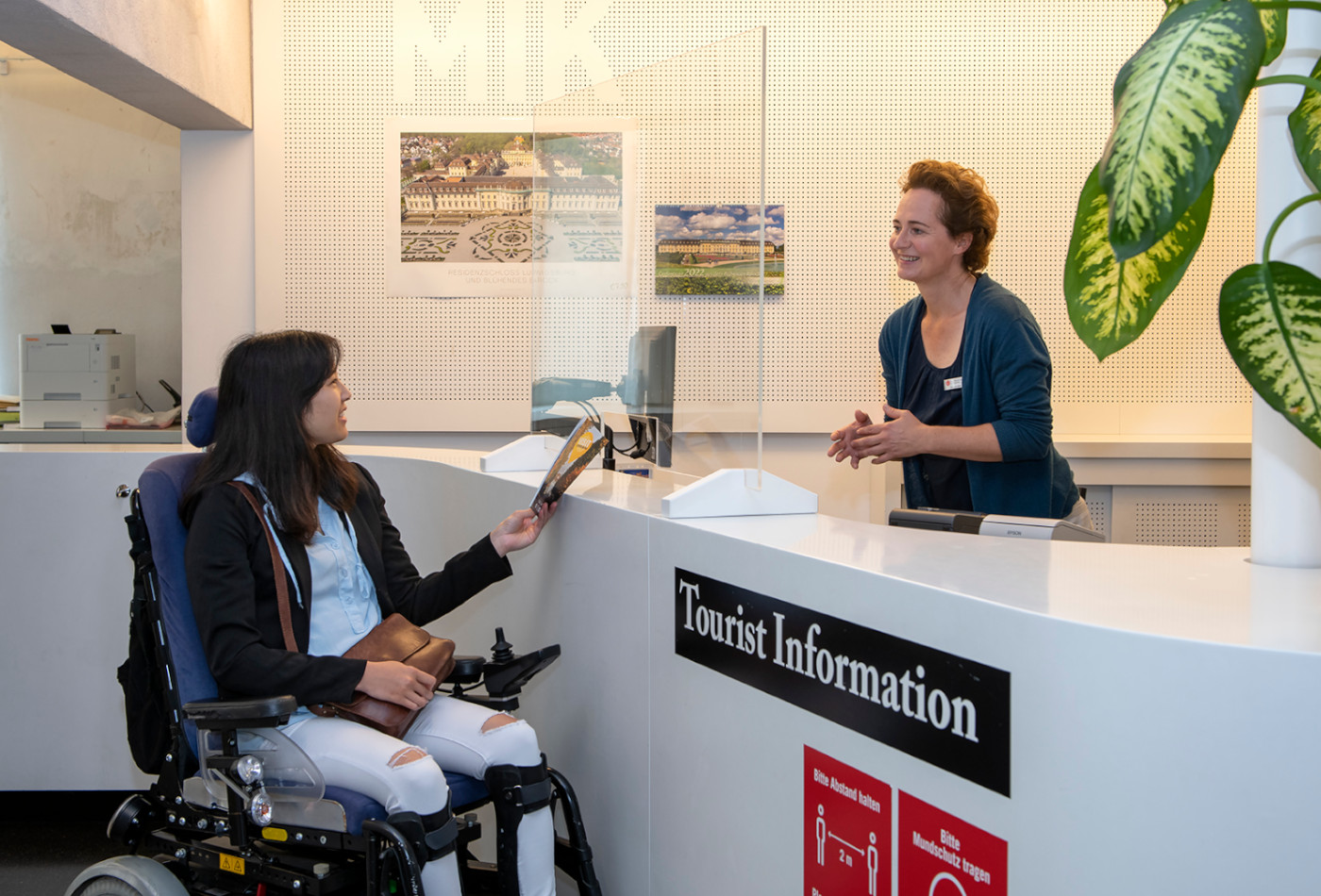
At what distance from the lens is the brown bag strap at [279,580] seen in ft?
6.47

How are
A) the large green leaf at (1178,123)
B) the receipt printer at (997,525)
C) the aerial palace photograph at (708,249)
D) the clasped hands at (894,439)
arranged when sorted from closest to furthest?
the large green leaf at (1178,123) < the receipt printer at (997,525) < the aerial palace photograph at (708,249) < the clasped hands at (894,439)

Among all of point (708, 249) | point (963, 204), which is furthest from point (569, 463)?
point (963, 204)

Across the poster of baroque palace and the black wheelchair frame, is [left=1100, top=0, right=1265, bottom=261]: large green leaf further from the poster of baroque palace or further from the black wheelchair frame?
the poster of baroque palace

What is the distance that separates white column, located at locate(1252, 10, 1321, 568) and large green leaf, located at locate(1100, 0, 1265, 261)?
1.56ft

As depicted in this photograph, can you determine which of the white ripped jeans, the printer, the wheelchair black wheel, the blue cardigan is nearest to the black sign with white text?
the white ripped jeans

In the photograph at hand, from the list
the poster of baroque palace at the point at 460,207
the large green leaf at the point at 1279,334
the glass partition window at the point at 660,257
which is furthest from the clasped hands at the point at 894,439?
the poster of baroque palace at the point at 460,207

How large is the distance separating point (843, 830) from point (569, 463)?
96cm

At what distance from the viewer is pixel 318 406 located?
84.0 inches

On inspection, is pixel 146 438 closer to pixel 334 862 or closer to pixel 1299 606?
pixel 334 862

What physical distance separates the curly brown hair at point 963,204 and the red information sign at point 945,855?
1.53 meters

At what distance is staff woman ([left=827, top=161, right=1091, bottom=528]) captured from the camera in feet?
7.45

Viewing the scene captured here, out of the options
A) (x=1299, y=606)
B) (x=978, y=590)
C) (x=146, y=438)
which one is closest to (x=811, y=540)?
(x=978, y=590)

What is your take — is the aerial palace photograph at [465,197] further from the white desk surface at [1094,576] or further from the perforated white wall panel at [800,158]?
the white desk surface at [1094,576]

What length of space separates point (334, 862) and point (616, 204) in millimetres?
1480
